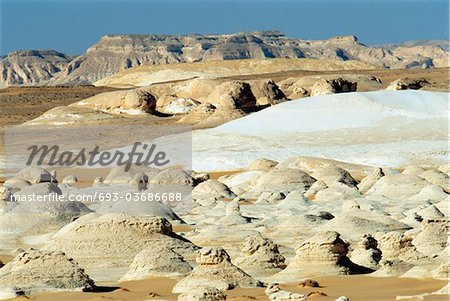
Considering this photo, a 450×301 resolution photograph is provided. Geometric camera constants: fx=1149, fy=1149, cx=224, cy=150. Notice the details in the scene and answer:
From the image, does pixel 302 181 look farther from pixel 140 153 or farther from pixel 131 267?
pixel 131 267

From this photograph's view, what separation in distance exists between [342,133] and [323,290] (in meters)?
40.9

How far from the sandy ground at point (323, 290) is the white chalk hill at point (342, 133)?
106 feet

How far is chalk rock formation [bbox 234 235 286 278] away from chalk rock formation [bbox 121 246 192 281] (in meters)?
0.97

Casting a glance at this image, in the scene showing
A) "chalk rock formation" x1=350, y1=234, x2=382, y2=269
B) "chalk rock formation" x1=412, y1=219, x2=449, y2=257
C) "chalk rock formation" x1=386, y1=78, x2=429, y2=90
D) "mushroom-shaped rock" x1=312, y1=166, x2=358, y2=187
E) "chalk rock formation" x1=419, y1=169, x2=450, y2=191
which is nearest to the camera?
"chalk rock formation" x1=350, y1=234, x2=382, y2=269

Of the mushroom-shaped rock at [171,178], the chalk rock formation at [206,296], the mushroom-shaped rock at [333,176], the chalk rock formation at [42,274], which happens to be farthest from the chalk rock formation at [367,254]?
the mushroom-shaped rock at [333,176]

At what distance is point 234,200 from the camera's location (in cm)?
3462

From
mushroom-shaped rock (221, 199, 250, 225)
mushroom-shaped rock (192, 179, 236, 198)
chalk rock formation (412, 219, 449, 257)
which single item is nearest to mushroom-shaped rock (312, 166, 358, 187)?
mushroom-shaped rock (192, 179, 236, 198)

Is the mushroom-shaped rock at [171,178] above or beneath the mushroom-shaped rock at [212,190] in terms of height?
above

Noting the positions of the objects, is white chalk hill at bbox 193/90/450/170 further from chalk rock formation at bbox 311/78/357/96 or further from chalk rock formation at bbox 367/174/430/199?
chalk rock formation at bbox 311/78/357/96

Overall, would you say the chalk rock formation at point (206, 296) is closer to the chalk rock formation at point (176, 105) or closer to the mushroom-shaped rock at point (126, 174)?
the mushroom-shaped rock at point (126, 174)

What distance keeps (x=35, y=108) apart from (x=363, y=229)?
7075 centimetres

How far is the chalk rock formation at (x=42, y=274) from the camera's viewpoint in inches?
644

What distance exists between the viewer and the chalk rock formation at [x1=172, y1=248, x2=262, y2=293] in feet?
52.6

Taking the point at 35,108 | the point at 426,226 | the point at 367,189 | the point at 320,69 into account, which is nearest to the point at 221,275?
the point at 426,226
